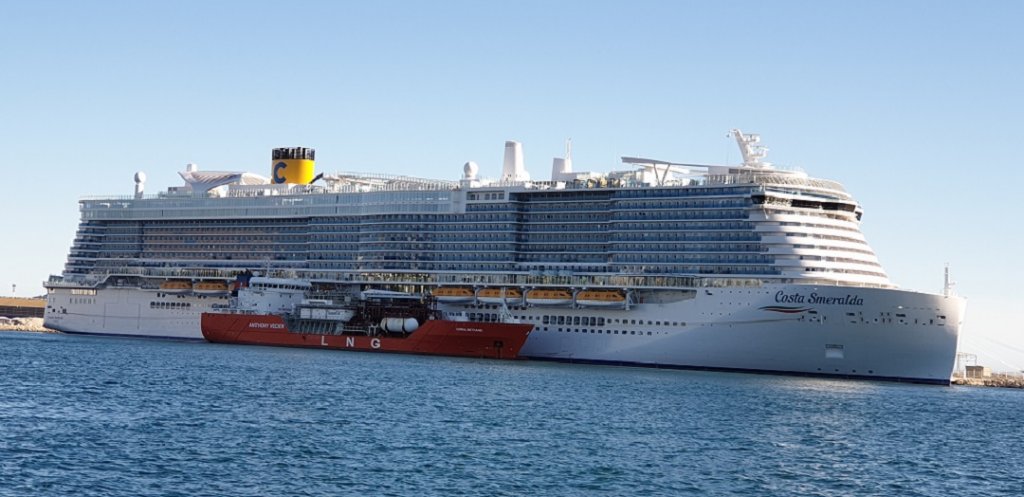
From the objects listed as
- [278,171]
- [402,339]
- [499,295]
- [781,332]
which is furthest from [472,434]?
[278,171]

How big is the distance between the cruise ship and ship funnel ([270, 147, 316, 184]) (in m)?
0.14

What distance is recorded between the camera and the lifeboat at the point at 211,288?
116m

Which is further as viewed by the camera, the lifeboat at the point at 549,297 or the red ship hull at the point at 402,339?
the red ship hull at the point at 402,339

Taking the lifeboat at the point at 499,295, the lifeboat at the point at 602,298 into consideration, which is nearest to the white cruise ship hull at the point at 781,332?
the lifeboat at the point at 602,298

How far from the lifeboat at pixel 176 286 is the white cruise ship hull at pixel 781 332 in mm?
38479

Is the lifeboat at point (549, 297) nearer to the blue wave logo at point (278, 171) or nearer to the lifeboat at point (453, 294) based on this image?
the lifeboat at point (453, 294)

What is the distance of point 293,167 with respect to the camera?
12344cm

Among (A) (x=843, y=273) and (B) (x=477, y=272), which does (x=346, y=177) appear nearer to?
(B) (x=477, y=272)

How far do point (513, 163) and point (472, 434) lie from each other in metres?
58.3

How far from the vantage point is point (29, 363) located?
78.8 m

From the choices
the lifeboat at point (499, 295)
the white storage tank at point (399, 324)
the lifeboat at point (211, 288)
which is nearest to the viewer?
the lifeboat at point (499, 295)

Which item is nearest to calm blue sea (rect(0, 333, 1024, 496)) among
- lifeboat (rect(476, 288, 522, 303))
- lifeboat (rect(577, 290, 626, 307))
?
lifeboat (rect(577, 290, 626, 307))

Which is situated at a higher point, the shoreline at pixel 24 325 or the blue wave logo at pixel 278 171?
the blue wave logo at pixel 278 171

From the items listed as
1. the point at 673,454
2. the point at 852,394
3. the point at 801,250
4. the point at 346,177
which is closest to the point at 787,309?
the point at 801,250
